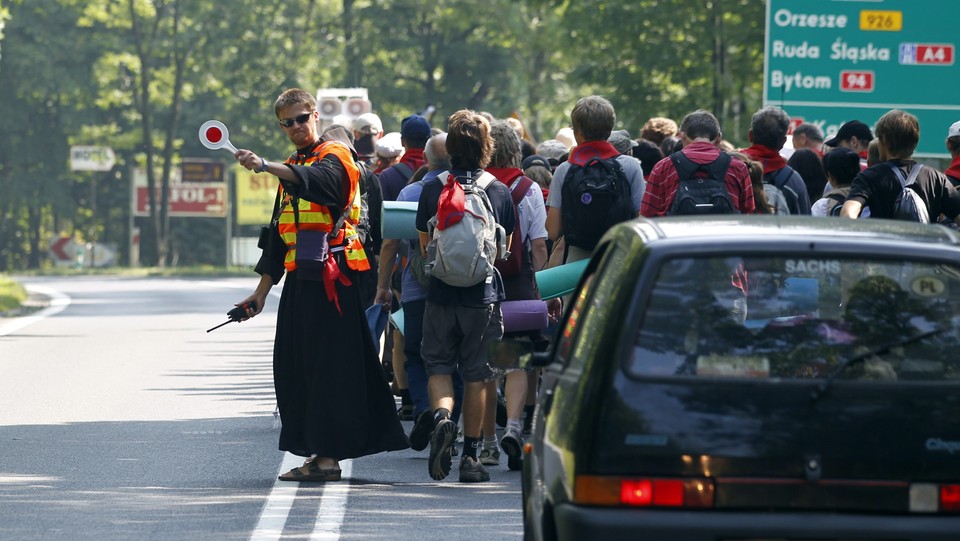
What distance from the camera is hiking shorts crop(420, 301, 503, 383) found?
9.64 m

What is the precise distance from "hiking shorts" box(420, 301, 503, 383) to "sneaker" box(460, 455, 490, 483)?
40 cm

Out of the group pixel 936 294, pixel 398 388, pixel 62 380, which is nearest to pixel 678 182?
pixel 398 388

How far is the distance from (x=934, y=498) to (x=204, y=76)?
66.0m

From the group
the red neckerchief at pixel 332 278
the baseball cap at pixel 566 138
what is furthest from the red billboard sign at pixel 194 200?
the red neckerchief at pixel 332 278

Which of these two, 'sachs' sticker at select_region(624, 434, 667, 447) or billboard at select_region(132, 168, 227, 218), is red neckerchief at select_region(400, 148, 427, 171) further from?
billboard at select_region(132, 168, 227, 218)

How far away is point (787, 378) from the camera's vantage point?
5.23 m

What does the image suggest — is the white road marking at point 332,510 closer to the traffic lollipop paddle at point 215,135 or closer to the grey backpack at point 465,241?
the grey backpack at point 465,241

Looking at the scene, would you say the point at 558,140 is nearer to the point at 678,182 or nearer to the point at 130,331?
the point at 678,182

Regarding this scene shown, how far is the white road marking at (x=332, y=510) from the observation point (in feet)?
26.5

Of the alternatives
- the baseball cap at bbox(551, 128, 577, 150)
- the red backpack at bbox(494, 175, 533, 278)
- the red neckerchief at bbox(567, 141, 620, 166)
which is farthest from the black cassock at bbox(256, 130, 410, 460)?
the baseball cap at bbox(551, 128, 577, 150)

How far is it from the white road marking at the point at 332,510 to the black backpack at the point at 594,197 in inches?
69.9

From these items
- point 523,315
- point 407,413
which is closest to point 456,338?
point 523,315

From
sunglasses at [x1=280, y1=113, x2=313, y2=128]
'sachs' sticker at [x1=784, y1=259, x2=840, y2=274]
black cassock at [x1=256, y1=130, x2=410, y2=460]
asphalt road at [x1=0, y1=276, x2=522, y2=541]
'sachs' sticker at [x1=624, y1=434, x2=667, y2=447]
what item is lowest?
asphalt road at [x1=0, y1=276, x2=522, y2=541]

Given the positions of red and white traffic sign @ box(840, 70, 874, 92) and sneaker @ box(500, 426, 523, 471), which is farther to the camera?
red and white traffic sign @ box(840, 70, 874, 92)
